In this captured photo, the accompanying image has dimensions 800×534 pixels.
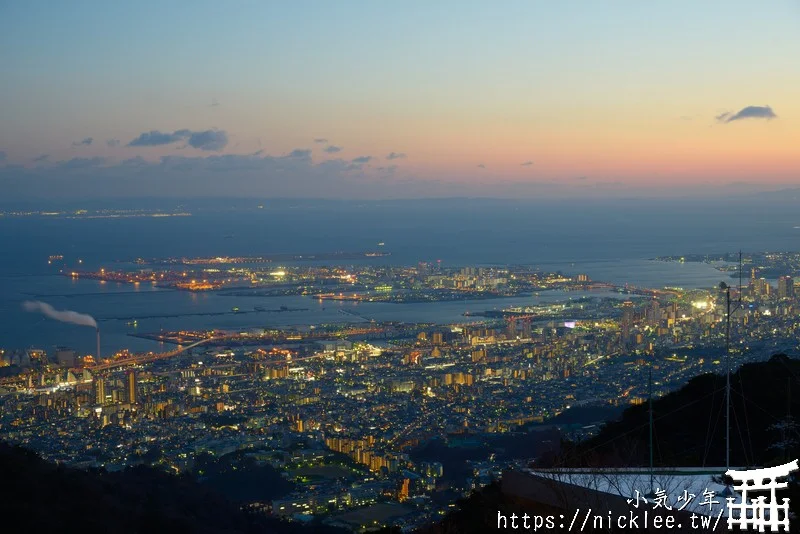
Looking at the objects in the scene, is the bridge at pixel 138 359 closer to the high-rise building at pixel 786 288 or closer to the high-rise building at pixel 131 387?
the high-rise building at pixel 131 387

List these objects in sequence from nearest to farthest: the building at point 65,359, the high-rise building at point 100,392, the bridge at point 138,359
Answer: the high-rise building at point 100,392 < the building at point 65,359 < the bridge at point 138,359

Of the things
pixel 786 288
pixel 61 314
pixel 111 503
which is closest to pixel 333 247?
pixel 61 314

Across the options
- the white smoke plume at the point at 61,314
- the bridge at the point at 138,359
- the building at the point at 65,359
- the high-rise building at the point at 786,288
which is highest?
the high-rise building at the point at 786,288

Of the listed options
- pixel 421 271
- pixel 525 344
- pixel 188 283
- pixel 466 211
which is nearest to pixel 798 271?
pixel 525 344

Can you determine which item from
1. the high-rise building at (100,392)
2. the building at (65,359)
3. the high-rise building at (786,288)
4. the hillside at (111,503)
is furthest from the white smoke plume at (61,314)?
the high-rise building at (786,288)

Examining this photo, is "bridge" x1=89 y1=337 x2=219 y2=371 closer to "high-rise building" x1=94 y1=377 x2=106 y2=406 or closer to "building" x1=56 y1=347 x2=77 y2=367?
"building" x1=56 y1=347 x2=77 y2=367

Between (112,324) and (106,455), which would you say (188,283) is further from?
(106,455)

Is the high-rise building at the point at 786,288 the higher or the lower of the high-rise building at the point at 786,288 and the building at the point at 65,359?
the higher

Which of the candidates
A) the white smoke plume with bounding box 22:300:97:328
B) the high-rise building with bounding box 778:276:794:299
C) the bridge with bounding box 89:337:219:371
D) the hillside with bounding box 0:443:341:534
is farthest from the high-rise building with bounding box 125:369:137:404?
the high-rise building with bounding box 778:276:794:299
